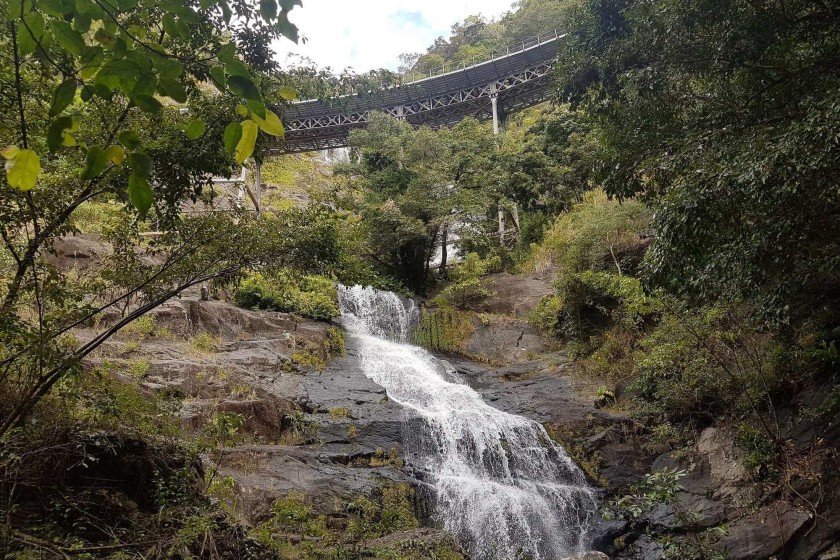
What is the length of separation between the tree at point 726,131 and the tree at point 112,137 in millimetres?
4303

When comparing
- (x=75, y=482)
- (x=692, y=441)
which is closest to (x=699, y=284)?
(x=692, y=441)

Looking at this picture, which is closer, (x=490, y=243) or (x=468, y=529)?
(x=468, y=529)

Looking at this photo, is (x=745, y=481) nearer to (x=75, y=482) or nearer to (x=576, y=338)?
(x=576, y=338)

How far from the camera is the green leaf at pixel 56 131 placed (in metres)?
1.08

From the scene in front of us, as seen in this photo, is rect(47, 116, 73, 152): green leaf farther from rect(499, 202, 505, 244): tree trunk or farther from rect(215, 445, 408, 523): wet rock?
rect(499, 202, 505, 244): tree trunk

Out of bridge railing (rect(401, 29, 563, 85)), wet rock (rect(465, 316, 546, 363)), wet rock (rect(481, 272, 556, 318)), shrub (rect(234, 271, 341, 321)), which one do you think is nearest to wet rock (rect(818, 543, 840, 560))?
wet rock (rect(465, 316, 546, 363))

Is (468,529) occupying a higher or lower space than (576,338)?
lower

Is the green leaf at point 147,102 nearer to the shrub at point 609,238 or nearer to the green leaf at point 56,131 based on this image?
the green leaf at point 56,131

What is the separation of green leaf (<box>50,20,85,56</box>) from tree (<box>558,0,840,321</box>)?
5.10m

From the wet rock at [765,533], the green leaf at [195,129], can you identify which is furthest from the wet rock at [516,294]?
the green leaf at [195,129]

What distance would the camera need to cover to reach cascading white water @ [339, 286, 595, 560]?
27.7ft

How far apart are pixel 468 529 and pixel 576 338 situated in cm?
663

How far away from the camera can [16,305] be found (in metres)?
4.21

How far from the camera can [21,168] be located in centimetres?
108
